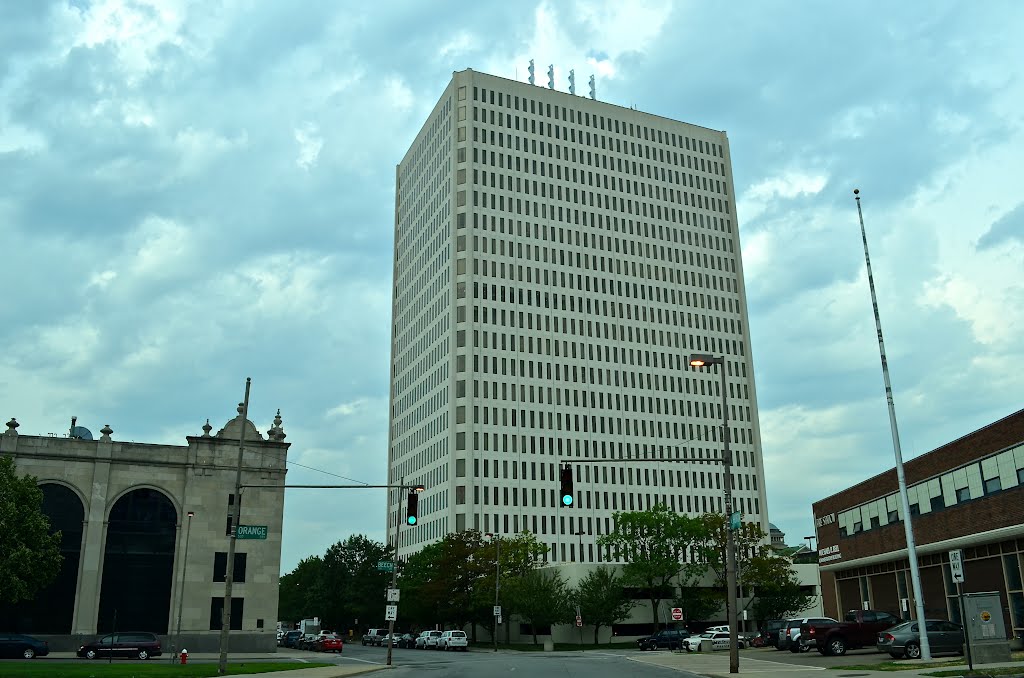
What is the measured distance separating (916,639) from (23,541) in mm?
47588

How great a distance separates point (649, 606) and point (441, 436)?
49157 millimetres

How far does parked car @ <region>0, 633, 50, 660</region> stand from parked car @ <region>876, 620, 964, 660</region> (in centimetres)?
4630

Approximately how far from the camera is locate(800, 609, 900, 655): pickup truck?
4297 cm

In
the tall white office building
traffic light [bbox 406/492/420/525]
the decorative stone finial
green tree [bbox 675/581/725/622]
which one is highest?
the tall white office building

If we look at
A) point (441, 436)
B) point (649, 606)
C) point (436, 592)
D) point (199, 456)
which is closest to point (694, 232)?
point (441, 436)

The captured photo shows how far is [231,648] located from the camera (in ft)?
191

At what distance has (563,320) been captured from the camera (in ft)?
460

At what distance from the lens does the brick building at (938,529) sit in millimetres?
38625

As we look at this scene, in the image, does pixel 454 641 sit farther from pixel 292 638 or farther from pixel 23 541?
pixel 23 541

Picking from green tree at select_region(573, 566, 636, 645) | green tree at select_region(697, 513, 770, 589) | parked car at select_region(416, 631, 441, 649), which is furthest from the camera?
green tree at select_region(697, 513, 770, 589)

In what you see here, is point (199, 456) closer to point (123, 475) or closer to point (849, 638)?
point (123, 475)

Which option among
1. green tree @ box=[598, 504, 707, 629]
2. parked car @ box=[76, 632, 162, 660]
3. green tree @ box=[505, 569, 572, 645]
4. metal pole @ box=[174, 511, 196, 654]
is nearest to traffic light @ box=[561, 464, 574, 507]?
parked car @ box=[76, 632, 162, 660]

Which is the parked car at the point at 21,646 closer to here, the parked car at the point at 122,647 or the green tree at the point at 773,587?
the parked car at the point at 122,647

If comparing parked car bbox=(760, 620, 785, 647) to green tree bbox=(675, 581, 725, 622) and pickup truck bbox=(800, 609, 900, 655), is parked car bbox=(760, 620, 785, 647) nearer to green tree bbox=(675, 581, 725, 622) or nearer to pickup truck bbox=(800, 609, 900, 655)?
pickup truck bbox=(800, 609, 900, 655)
